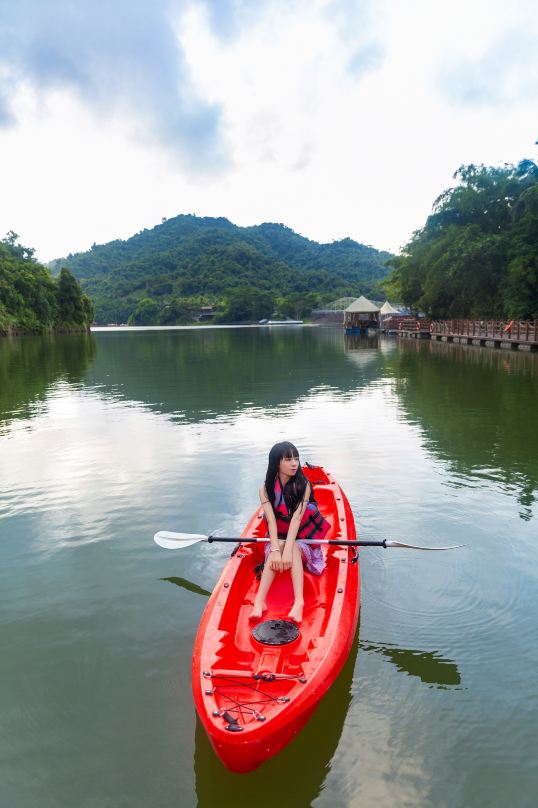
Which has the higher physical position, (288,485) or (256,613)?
(288,485)

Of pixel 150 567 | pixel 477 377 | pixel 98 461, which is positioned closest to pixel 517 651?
pixel 150 567

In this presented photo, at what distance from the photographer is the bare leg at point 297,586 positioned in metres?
4.48

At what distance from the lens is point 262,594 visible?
4.66 meters

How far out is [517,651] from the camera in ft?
15.5

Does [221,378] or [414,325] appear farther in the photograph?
[414,325]

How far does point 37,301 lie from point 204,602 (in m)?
75.2

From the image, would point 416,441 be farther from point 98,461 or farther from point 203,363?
point 203,363

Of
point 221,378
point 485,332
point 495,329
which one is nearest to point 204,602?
point 221,378

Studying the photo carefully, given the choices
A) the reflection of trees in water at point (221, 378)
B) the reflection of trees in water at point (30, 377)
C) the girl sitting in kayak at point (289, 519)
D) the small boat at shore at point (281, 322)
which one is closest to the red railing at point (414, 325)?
the reflection of trees in water at point (221, 378)

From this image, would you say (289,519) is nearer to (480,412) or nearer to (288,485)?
(288,485)

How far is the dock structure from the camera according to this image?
32438 millimetres

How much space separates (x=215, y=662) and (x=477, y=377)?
20.6m

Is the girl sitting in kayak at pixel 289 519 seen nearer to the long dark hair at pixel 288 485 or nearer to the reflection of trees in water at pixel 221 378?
the long dark hair at pixel 288 485

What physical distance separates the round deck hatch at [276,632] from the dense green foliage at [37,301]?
64693 mm
